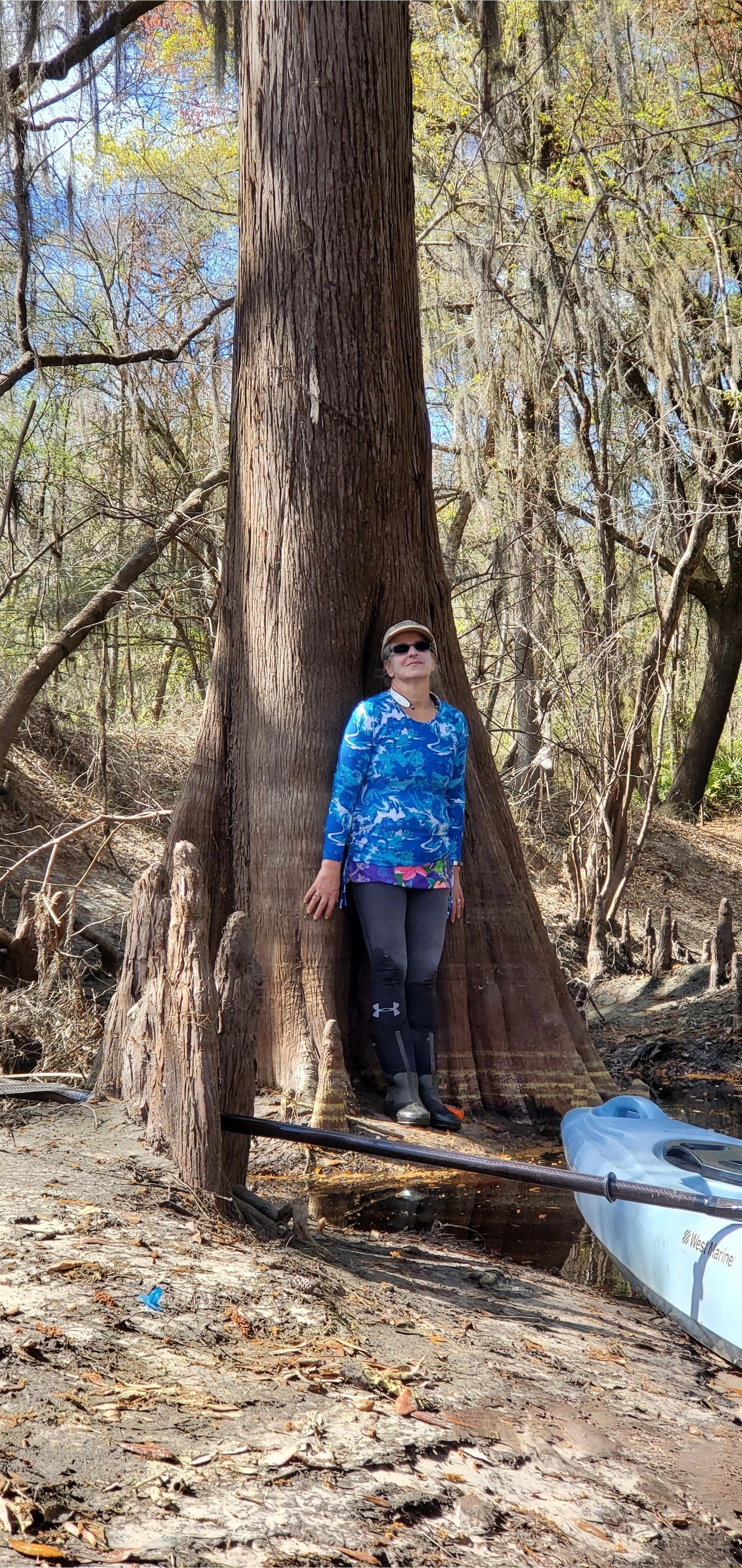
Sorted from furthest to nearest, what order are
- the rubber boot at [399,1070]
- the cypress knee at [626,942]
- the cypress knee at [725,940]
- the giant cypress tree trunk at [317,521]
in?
the cypress knee at [626,942], the cypress knee at [725,940], the giant cypress tree trunk at [317,521], the rubber boot at [399,1070]

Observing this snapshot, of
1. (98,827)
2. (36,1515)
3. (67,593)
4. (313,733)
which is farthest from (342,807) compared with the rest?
(67,593)

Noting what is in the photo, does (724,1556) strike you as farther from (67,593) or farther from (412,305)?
(67,593)

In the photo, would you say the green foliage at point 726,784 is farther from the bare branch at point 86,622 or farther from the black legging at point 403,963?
the black legging at point 403,963

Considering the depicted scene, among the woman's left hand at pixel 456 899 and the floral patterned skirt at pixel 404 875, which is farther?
the woman's left hand at pixel 456 899

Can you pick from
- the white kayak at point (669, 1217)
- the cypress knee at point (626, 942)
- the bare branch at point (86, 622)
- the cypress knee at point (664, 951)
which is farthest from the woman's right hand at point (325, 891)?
the cypress knee at point (626, 942)

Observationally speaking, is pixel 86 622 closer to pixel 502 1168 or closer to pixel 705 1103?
pixel 705 1103

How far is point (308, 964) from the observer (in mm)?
5121

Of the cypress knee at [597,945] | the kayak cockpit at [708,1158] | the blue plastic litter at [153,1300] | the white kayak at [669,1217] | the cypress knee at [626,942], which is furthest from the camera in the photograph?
the cypress knee at [626,942]

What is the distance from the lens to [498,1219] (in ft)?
14.3

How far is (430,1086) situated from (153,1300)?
2.60 meters

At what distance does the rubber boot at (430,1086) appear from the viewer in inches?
194

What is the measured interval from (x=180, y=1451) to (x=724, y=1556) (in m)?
1.01

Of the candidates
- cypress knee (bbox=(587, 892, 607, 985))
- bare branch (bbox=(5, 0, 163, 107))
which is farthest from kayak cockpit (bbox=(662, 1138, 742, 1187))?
bare branch (bbox=(5, 0, 163, 107))

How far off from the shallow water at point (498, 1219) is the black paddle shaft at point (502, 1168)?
1.07ft
